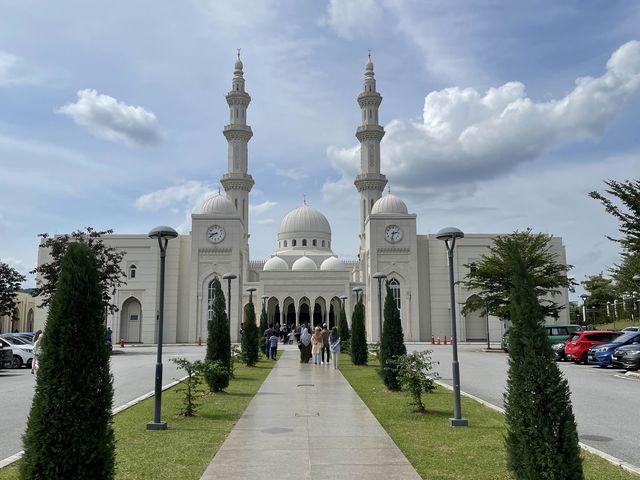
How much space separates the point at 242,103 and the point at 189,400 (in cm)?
4878

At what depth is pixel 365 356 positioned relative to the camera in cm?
2278

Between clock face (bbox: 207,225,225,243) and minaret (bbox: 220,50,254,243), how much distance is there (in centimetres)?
441

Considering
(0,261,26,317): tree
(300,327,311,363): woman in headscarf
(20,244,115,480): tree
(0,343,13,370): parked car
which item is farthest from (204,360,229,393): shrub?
(0,261,26,317): tree

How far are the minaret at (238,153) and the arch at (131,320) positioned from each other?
1222 centimetres

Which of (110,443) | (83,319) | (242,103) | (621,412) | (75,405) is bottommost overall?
(621,412)

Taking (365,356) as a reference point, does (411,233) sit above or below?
above

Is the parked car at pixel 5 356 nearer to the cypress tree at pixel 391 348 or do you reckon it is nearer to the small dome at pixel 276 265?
the cypress tree at pixel 391 348

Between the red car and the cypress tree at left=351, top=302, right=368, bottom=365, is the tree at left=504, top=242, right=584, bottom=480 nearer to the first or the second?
the cypress tree at left=351, top=302, right=368, bottom=365

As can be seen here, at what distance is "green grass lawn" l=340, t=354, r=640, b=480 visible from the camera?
6887 millimetres

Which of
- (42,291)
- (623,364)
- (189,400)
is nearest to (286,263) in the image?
(42,291)

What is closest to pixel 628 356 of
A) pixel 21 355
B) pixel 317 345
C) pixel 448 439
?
pixel 317 345

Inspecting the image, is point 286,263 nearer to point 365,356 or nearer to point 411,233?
point 411,233

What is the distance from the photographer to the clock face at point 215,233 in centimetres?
5134

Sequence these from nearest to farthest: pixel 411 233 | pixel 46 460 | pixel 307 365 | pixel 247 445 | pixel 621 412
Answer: pixel 46 460 < pixel 247 445 < pixel 621 412 < pixel 307 365 < pixel 411 233
